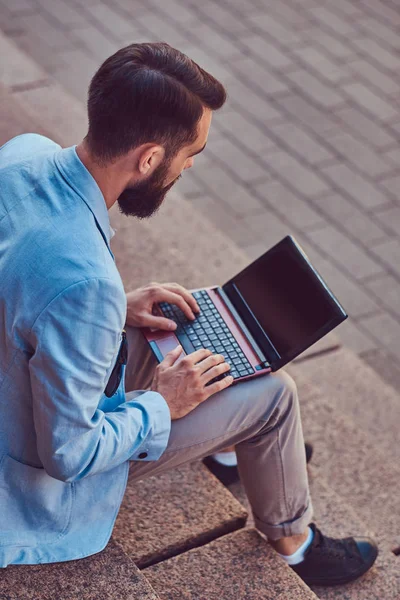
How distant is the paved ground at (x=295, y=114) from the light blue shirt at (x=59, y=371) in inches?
89.4

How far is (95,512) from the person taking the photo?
6.59 feet

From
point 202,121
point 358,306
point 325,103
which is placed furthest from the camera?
point 325,103

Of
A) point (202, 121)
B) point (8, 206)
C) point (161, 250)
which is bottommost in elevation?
point (161, 250)

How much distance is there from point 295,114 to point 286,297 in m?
3.14

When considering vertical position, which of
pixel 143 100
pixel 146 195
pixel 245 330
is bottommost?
pixel 245 330

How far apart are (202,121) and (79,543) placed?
1.11 meters

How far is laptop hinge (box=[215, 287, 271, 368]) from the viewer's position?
2.27m

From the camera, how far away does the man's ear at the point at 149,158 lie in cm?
189

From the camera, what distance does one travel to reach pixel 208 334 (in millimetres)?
2361

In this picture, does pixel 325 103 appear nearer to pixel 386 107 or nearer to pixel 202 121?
pixel 386 107

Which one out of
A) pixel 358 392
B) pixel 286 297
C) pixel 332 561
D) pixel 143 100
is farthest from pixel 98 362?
pixel 358 392

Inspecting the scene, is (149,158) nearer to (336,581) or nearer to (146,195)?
(146,195)

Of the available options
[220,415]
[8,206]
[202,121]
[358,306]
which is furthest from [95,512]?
[358,306]

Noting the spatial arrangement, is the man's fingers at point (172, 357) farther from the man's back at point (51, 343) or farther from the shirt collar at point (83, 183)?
the shirt collar at point (83, 183)
